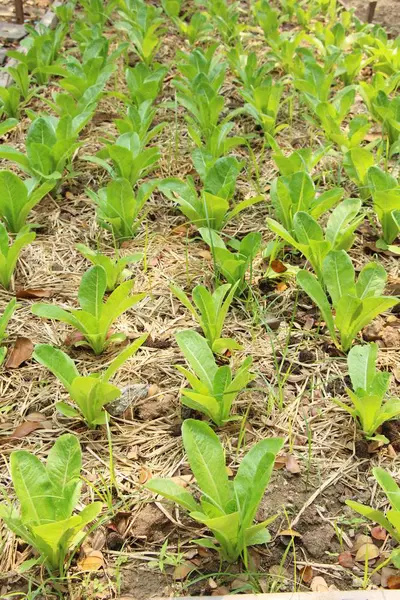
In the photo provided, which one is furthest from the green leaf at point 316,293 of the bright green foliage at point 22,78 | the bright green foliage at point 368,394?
the bright green foliage at point 22,78

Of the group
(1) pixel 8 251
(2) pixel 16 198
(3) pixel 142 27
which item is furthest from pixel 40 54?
(1) pixel 8 251

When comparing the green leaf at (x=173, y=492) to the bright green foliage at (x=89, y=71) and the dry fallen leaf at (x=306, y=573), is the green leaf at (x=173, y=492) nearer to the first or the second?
the dry fallen leaf at (x=306, y=573)

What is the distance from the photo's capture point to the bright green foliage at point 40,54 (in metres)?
3.45

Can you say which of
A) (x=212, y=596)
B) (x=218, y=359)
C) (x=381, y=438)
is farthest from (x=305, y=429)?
(x=212, y=596)

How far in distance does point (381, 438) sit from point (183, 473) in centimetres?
50

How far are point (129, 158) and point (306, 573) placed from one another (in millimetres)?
1667

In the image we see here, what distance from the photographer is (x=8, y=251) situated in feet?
6.73

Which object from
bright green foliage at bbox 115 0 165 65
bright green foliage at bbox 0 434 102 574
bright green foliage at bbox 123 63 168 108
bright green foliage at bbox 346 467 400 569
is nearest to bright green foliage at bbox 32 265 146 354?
bright green foliage at bbox 0 434 102 574

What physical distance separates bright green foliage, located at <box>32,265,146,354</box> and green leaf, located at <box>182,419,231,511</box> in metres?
0.50

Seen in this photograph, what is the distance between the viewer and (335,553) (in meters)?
1.43

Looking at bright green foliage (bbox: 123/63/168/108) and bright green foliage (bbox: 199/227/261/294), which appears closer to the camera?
bright green foliage (bbox: 199/227/261/294)

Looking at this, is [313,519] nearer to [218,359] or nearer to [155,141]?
[218,359]

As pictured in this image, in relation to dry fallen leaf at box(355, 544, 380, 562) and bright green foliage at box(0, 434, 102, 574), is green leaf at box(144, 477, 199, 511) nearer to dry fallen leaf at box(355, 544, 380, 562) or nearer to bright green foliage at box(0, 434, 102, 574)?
bright green foliage at box(0, 434, 102, 574)

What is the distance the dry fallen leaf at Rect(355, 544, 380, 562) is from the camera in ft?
4.61
